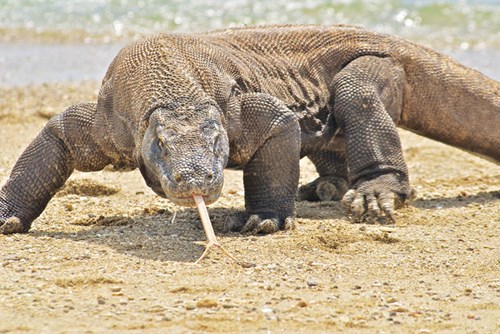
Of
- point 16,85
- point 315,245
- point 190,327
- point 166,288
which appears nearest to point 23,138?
point 16,85

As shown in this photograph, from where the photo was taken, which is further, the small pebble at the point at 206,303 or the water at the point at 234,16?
the water at the point at 234,16

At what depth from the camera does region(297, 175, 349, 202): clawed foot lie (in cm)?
1101

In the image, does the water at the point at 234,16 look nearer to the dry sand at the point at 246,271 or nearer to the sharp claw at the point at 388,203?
the sharp claw at the point at 388,203

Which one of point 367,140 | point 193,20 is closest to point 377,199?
point 367,140

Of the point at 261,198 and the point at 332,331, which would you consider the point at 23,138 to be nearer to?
the point at 261,198

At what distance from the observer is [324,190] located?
1102 centimetres

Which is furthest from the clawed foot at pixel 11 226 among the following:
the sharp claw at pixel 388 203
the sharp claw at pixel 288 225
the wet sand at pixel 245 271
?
the sharp claw at pixel 388 203

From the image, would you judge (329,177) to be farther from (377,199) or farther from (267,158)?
(267,158)

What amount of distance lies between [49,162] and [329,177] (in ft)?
11.3

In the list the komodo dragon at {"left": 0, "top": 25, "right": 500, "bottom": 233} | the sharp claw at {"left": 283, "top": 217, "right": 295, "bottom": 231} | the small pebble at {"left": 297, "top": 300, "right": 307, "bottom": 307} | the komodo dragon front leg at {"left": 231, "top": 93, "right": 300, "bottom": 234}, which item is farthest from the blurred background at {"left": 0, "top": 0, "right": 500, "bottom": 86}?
the small pebble at {"left": 297, "top": 300, "right": 307, "bottom": 307}

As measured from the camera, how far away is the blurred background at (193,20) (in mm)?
24400

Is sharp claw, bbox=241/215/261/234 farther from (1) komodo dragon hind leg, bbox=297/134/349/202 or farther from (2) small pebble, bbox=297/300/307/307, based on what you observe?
(2) small pebble, bbox=297/300/307/307

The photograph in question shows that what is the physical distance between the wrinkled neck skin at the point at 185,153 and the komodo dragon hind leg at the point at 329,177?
3005 millimetres

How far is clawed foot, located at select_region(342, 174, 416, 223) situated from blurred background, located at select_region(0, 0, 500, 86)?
12828 millimetres
